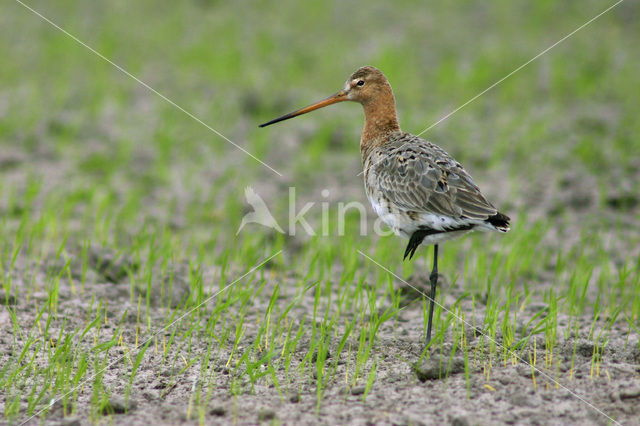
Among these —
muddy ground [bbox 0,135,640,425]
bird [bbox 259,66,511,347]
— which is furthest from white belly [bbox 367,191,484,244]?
muddy ground [bbox 0,135,640,425]

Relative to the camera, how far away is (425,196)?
414 centimetres

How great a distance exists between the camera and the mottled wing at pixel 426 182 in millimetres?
4000

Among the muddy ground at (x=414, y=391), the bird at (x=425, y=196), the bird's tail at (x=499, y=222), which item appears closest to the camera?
the muddy ground at (x=414, y=391)

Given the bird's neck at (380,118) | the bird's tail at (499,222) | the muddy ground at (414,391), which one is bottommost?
the muddy ground at (414,391)

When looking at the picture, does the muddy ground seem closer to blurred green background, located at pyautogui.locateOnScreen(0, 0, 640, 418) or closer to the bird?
blurred green background, located at pyautogui.locateOnScreen(0, 0, 640, 418)

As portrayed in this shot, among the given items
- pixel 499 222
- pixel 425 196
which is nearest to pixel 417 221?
pixel 425 196

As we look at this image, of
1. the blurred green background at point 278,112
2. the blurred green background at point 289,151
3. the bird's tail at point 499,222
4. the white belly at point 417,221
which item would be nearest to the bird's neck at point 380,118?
the white belly at point 417,221

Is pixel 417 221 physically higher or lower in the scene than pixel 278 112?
lower

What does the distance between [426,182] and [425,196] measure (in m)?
0.10

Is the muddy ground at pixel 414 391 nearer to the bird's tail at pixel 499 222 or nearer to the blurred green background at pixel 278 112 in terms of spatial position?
the bird's tail at pixel 499 222

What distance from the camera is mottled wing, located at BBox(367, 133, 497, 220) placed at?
400cm

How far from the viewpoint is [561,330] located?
15.1 ft

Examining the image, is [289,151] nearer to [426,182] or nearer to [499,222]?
[426,182]

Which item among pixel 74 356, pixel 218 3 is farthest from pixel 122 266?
pixel 218 3
